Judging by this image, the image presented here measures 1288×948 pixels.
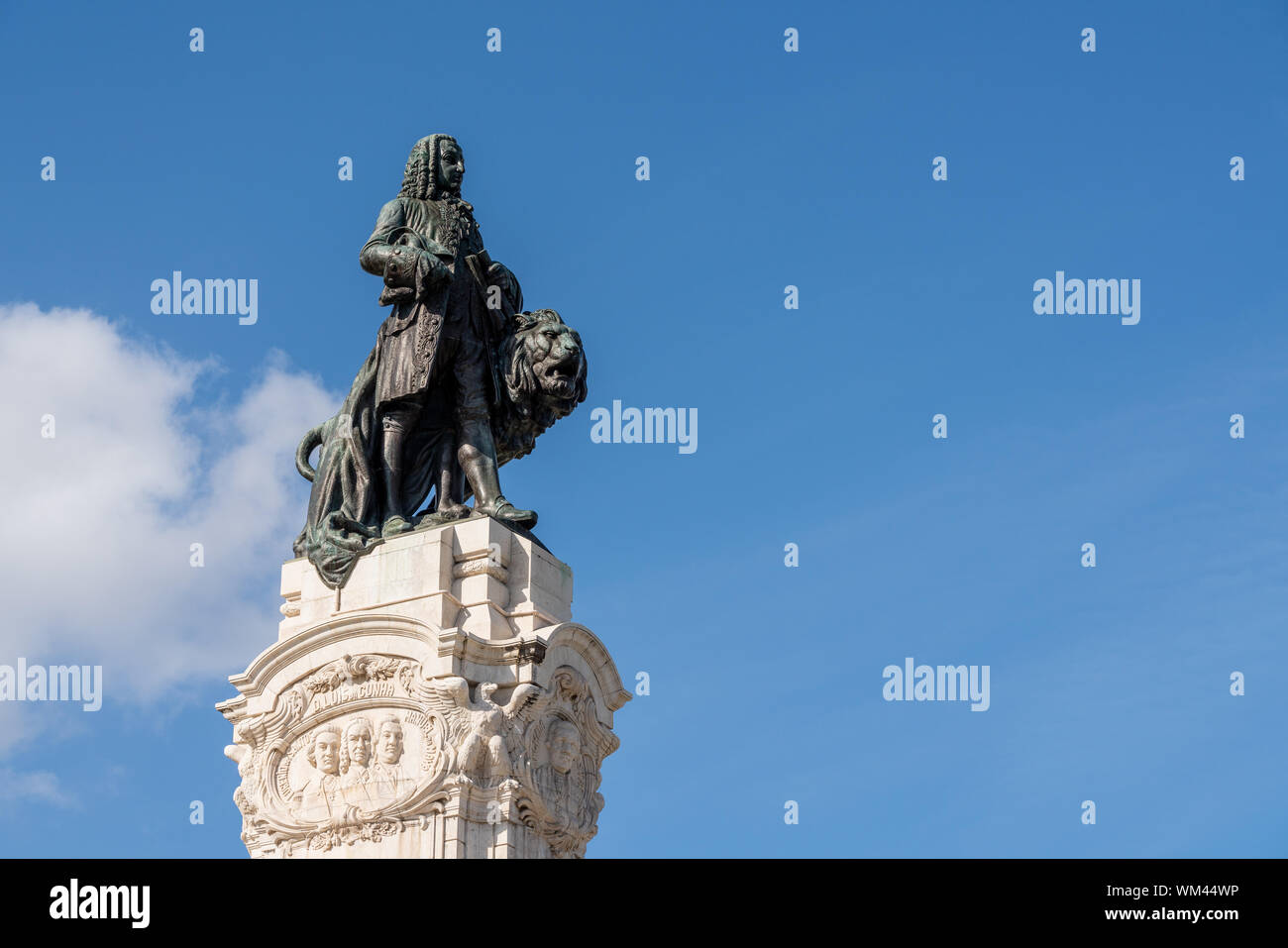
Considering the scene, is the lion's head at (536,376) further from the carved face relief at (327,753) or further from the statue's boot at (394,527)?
the carved face relief at (327,753)

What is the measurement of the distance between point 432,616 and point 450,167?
602 centimetres

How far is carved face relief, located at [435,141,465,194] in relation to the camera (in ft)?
81.5

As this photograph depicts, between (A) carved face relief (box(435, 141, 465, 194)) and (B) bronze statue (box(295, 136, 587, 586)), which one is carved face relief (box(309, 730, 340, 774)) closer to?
(B) bronze statue (box(295, 136, 587, 586))

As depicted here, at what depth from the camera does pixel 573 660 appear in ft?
75.3

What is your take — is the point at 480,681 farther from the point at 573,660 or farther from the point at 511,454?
the point at 511,454

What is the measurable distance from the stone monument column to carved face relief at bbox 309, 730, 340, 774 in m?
Result: 0.02

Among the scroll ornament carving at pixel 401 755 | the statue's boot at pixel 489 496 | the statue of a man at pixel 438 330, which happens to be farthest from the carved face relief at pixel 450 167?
the scroll ornament carving at pixel 401 755

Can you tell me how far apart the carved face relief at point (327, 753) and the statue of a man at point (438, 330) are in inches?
103

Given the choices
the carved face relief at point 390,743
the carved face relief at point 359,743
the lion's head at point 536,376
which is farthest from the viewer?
the lion's head at point 536,376

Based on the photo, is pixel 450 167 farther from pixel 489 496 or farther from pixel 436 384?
pixel 489 496

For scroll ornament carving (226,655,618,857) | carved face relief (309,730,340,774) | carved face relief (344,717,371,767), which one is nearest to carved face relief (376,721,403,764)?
scroll ornament carving (226,655,618,857)

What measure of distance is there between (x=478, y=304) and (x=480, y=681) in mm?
5151

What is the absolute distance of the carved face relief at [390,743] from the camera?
21859 mm
